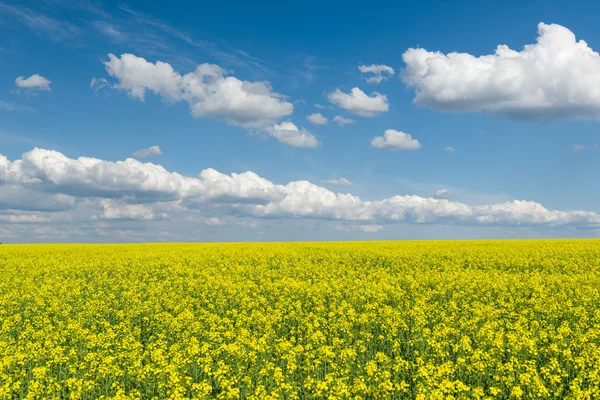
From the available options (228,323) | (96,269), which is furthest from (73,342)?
(96,269)

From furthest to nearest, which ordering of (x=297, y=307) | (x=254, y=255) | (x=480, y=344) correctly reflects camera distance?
(x=254, y=255)
(x=297, y=307)
(x=480, y=344)

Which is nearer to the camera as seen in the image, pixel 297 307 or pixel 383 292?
pixel 297 307

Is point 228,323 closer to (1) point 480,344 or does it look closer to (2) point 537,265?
(1) point 480,344

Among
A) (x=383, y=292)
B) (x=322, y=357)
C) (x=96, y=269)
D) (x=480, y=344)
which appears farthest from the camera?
(x=96, y=269)

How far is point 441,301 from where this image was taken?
69.0 ft

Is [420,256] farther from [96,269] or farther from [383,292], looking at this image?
[96,269]

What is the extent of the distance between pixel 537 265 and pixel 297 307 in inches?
947

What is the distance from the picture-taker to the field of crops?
35.6 ft

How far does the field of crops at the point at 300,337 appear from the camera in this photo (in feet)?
35.6

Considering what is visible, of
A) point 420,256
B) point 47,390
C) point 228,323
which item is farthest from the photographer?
point 420,256

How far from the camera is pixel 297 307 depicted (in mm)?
18000

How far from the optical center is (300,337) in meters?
14.6

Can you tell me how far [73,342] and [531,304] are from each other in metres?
18.7

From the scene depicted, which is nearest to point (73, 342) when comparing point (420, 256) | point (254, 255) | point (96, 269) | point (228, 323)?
point (228, 323)
